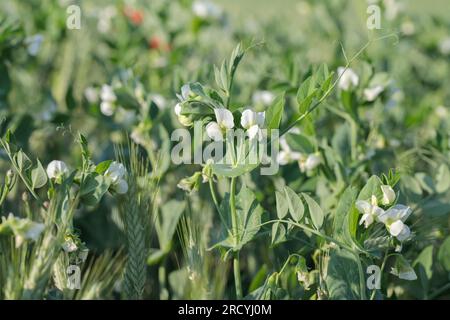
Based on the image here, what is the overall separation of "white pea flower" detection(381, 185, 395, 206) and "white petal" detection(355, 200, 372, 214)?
23mm

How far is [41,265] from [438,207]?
74 cm

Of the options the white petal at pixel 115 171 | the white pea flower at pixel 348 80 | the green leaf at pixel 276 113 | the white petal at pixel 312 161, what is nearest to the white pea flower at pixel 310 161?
the white petal at pixel 312 161

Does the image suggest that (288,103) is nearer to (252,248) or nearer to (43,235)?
(252,248)

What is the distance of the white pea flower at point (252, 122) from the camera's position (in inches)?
41.6

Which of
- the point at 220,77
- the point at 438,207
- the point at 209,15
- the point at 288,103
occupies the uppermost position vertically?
the point at 209,15

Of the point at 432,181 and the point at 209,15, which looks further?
the point at 209,15

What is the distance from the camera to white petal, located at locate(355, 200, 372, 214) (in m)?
1.07

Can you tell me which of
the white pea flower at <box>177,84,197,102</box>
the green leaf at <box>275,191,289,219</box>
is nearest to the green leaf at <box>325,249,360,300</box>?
the green leaf at <box>275,191,289,219</box>

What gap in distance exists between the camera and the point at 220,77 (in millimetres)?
1121

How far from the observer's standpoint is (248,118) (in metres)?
1.07

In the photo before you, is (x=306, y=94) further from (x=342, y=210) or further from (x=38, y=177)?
(x=38, y=177)

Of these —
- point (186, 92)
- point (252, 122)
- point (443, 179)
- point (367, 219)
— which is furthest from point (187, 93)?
point (443, 179)
